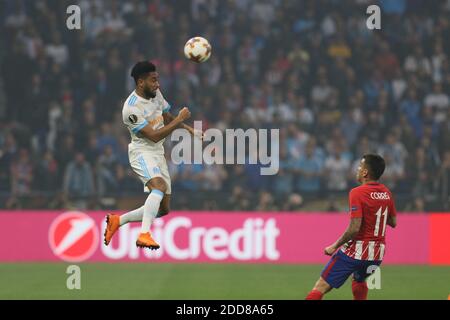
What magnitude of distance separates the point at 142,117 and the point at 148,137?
214mm

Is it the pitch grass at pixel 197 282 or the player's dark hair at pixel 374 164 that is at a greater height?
the player's dark hair at pixel 374 164

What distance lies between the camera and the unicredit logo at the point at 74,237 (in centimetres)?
1656

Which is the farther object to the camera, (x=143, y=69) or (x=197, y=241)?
(x=197, y=241)

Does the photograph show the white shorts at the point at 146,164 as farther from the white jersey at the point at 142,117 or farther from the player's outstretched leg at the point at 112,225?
the player's outstretched leg at the point at 112,225

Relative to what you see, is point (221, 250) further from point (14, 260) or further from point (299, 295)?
point (299, 295)

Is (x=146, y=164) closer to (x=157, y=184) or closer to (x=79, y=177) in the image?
(x=157, y=184)

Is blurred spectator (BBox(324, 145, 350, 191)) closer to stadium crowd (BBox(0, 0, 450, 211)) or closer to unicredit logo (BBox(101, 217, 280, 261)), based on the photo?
stadium crowd (BBox(0, 0, 450, 211))

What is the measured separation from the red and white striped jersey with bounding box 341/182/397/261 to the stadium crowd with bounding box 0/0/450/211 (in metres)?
8.13

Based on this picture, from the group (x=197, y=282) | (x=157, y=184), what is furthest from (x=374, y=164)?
(x=197, y=282)

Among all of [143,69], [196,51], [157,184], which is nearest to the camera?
[143,69]

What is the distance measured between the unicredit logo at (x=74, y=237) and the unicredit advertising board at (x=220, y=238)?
2 cm

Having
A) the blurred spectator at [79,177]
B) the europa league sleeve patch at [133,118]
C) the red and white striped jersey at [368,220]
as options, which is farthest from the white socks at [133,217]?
the blurred spectator at [79,177]

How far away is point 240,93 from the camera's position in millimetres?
19625
